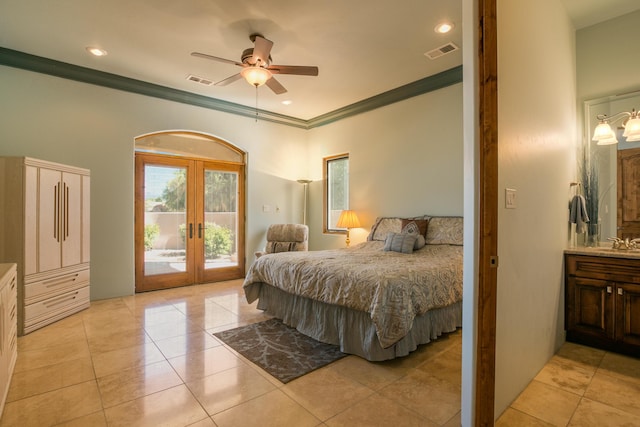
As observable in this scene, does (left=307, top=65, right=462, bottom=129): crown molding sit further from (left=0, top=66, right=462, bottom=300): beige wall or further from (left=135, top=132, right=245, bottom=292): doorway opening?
(left=135, top=132, right=245, bottom=292): doorway opening

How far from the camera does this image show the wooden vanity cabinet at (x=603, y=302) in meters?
2.45

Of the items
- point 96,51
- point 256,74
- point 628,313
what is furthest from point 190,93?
point 628,313

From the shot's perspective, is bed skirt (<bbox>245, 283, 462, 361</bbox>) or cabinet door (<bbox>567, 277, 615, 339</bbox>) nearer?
bed skirt (<bbox>245, 283, 462, 361</bbox>)

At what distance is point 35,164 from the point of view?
319 centimetres

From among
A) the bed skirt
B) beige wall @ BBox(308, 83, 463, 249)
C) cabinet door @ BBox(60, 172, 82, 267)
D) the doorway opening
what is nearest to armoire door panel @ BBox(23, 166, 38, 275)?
cabinet door @ BBox(60, 172, 82, 267)

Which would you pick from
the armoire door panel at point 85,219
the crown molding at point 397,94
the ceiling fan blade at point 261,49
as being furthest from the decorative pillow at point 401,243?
the armoire door panel at point 85,219

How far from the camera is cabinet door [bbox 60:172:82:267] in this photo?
353 cm

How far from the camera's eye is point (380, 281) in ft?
7.82

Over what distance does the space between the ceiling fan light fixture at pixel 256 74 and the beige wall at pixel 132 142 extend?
7.20ft

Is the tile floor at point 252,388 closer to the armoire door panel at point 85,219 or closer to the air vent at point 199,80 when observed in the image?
the armoire door panel at point 85,219

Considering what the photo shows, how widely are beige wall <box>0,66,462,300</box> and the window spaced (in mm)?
338

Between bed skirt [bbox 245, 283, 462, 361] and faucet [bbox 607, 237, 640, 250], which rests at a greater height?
faucet [bbox 607, 237, 640, 250]

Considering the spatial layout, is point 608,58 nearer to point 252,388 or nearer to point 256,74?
point 256,74

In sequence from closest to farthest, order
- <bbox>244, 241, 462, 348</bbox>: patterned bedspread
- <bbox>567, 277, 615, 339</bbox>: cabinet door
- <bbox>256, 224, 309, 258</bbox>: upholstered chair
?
<bbox>244, 241, 462, 348</bbox>: patterned bedspread → <bbox>567, 277, 615, 339</bbox>: cabinet door → <bbox>256, 224, 309, 258</bbox>: upholstered chair
